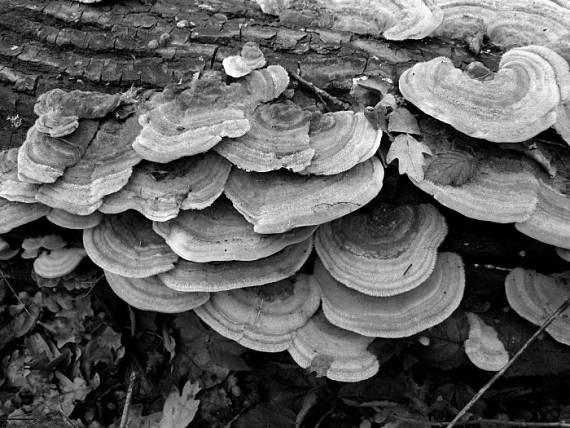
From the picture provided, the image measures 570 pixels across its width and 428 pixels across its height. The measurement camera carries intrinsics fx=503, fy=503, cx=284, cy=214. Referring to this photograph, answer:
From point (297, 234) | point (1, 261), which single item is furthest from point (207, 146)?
point (1, 261)

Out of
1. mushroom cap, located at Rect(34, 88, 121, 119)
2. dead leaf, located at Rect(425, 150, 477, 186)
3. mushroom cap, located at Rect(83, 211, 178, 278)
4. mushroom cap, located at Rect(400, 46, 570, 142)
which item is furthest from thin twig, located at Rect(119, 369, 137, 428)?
mushroom cap, located at Rect(400, 46, 570, 142)

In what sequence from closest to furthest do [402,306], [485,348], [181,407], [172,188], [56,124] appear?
[172,188] < [56,124] < [402,306] < [485,348] < [181,407]

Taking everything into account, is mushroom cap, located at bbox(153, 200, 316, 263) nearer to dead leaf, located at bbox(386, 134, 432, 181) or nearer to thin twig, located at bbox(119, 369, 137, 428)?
dead leaf, located at bbox(386, 134, 432, 181)

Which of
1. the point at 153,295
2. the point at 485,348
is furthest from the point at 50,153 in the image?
the point at 485,348

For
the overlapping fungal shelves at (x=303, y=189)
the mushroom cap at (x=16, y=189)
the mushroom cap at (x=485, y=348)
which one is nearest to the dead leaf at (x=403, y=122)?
the overlapping fungal shelves at (x=303, y=189)

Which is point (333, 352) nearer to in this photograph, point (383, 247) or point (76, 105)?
point (383, 247)

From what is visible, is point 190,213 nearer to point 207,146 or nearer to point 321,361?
point 207,146

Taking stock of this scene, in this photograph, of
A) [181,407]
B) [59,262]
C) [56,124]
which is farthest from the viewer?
[181,407]
